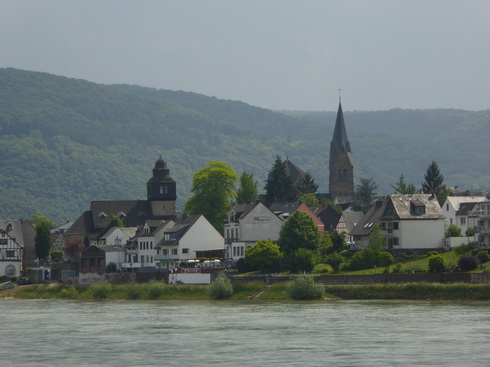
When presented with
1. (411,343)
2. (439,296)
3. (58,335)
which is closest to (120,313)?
(58,335)

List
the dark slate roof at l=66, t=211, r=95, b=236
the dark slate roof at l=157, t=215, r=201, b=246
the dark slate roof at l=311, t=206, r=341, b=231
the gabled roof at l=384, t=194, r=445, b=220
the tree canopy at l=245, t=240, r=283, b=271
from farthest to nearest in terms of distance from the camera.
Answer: the dark slate roof at l=66, t=211, r=95, b=236, the dark slate roof at l=311, t=206, r=341, b=231, the dark slate roof at l=157, t=215, r=201, b=246, the gabled roof at l=384, t=194, r=445, b=220, the tree canopy at l=245, t=240, r=283, b=271

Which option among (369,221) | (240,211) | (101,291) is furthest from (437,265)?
(240,211)

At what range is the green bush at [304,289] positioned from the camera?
325 ft

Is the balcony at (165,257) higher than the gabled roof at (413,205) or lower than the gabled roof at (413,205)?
lower

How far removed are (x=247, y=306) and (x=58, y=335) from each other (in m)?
23.7

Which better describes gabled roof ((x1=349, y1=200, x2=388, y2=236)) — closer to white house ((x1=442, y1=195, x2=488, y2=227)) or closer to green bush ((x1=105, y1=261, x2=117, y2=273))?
white house ((x1=442, y1=195, x2=488, y2=227))

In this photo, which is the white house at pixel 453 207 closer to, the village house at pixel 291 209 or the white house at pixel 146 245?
the village house at pixel 291 209

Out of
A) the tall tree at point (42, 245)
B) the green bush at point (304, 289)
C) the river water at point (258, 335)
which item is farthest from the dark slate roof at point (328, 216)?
the river water at point (258, 335)

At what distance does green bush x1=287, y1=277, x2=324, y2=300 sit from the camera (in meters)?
98.9

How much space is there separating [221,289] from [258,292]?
333 centimetres

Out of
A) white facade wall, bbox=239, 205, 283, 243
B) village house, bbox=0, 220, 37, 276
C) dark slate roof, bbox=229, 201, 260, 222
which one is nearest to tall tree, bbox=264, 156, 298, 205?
dark slate roof, bbox=229, 201, 260, 222

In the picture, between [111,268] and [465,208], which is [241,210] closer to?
[111,268]

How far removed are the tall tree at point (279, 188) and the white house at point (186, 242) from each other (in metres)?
32.8

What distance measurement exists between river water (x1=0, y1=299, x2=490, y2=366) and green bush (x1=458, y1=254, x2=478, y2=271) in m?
8.43
